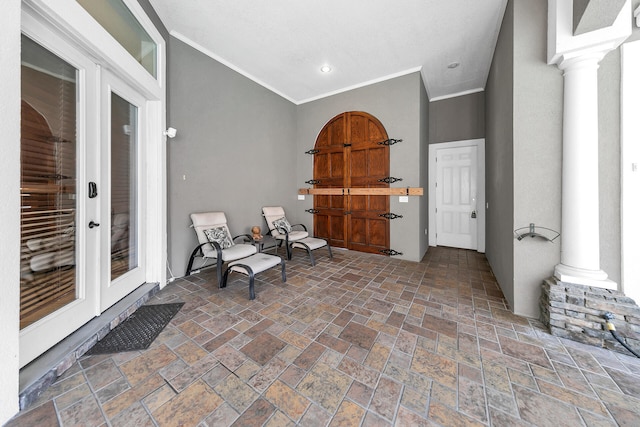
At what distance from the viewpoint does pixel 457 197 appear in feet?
15.7

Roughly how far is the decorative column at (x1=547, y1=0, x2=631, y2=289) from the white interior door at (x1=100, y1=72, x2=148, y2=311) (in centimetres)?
391

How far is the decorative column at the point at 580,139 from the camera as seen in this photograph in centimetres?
177

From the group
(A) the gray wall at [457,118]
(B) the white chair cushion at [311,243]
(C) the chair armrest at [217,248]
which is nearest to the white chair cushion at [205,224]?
Answer: (C) the chair armrest at [217,248]

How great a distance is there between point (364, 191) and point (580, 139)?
2848 millimetres

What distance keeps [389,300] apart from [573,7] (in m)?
2.93

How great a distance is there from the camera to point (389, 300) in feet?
8.11

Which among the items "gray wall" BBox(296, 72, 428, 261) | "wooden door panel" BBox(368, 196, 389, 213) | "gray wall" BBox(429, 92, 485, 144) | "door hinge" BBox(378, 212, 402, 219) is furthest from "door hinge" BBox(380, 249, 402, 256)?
"gray wall" BBox(429, 92, 485, 144)

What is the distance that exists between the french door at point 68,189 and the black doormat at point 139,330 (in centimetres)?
24

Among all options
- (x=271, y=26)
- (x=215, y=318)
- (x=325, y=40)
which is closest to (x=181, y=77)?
(x=271, y=26)

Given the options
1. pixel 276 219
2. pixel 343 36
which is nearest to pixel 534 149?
pixel 343 36

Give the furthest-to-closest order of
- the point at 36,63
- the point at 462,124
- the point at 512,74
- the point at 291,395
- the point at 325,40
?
the point at 462,124 < the point at 325,40 < the point at 512,74 < the point at 36,63 < the point at 291,395

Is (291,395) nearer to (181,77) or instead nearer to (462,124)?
(181,77)

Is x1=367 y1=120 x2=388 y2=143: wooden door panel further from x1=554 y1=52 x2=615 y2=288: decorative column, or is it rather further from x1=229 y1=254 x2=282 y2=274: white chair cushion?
x1=229 y1=254 x2=282 y2=274: white chair cushion

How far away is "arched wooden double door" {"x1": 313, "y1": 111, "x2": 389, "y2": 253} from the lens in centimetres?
426
